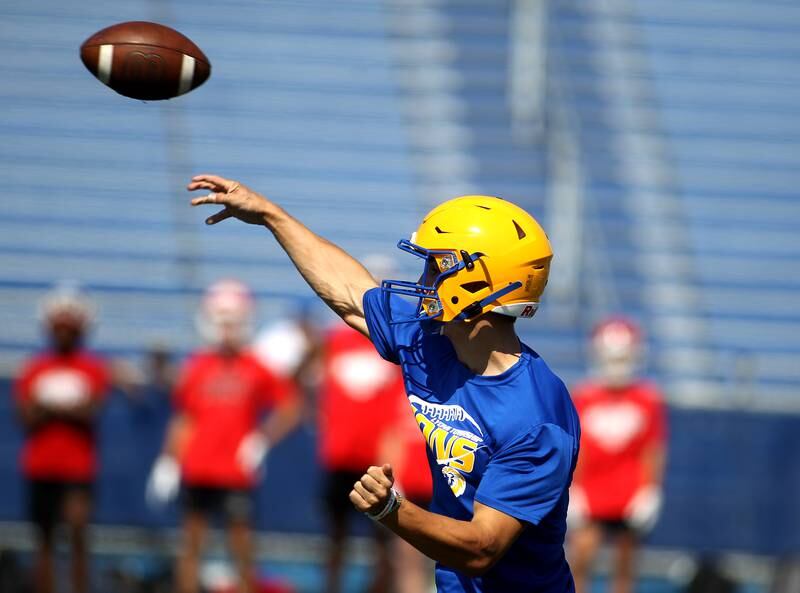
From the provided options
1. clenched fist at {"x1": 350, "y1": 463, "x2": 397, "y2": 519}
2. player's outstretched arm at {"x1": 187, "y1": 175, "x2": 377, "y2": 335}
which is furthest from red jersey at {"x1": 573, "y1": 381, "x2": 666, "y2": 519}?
clenched fist at {"x1": 350, "y1": 463, "x2": 397, "y2": 519}

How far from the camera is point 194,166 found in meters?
11.1

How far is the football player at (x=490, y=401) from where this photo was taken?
319 centimetres

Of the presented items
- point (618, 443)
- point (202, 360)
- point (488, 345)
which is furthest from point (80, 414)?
point (488, 345)

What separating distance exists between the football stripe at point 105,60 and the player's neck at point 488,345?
4.71ft

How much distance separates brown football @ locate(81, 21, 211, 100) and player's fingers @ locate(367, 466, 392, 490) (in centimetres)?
167

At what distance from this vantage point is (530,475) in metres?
3.19

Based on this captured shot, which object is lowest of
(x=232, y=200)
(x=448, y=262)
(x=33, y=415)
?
(x=33, y=415)

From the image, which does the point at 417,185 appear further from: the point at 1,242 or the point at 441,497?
the point at 441,497

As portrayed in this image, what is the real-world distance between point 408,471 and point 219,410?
3.83 feet

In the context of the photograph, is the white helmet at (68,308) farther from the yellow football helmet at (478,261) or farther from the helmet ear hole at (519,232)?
the helmet ear hole at (519,232)

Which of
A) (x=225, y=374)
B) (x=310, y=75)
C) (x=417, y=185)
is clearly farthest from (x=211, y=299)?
(x=310, y=75)

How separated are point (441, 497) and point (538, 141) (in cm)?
823

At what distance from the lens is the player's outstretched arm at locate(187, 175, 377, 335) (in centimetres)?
387

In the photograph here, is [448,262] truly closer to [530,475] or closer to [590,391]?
[530,475]
